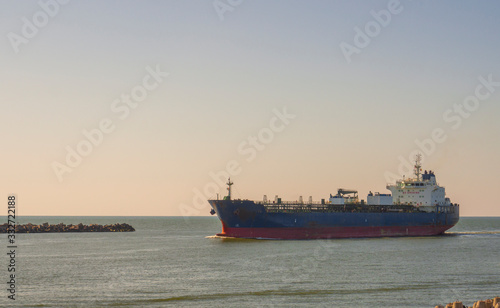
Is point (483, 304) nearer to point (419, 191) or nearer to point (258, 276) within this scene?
point (258, 276)

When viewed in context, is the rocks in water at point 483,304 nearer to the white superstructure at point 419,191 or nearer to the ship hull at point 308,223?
the ship hull at point 308,223

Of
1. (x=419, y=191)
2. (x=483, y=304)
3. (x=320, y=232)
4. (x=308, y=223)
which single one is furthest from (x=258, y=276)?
(x=419, y=191)

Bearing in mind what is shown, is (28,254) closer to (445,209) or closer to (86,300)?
(86,300)

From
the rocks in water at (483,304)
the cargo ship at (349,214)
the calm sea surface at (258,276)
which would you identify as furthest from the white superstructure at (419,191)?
the rocks in water at (483,304)

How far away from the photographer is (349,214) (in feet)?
231

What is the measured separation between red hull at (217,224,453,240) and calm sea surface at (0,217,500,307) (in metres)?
4.63

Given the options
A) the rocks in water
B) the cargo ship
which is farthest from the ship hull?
the rocks in water

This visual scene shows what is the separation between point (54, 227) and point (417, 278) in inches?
3103

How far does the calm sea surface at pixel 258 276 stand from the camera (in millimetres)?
31016

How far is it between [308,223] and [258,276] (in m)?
29.2

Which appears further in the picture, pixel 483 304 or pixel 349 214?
pixel 349 214

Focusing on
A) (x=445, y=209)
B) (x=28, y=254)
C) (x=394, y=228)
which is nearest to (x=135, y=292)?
(x=28, y=254)

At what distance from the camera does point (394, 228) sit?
74.9 metres

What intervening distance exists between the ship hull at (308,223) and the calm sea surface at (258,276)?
4.67 metres
